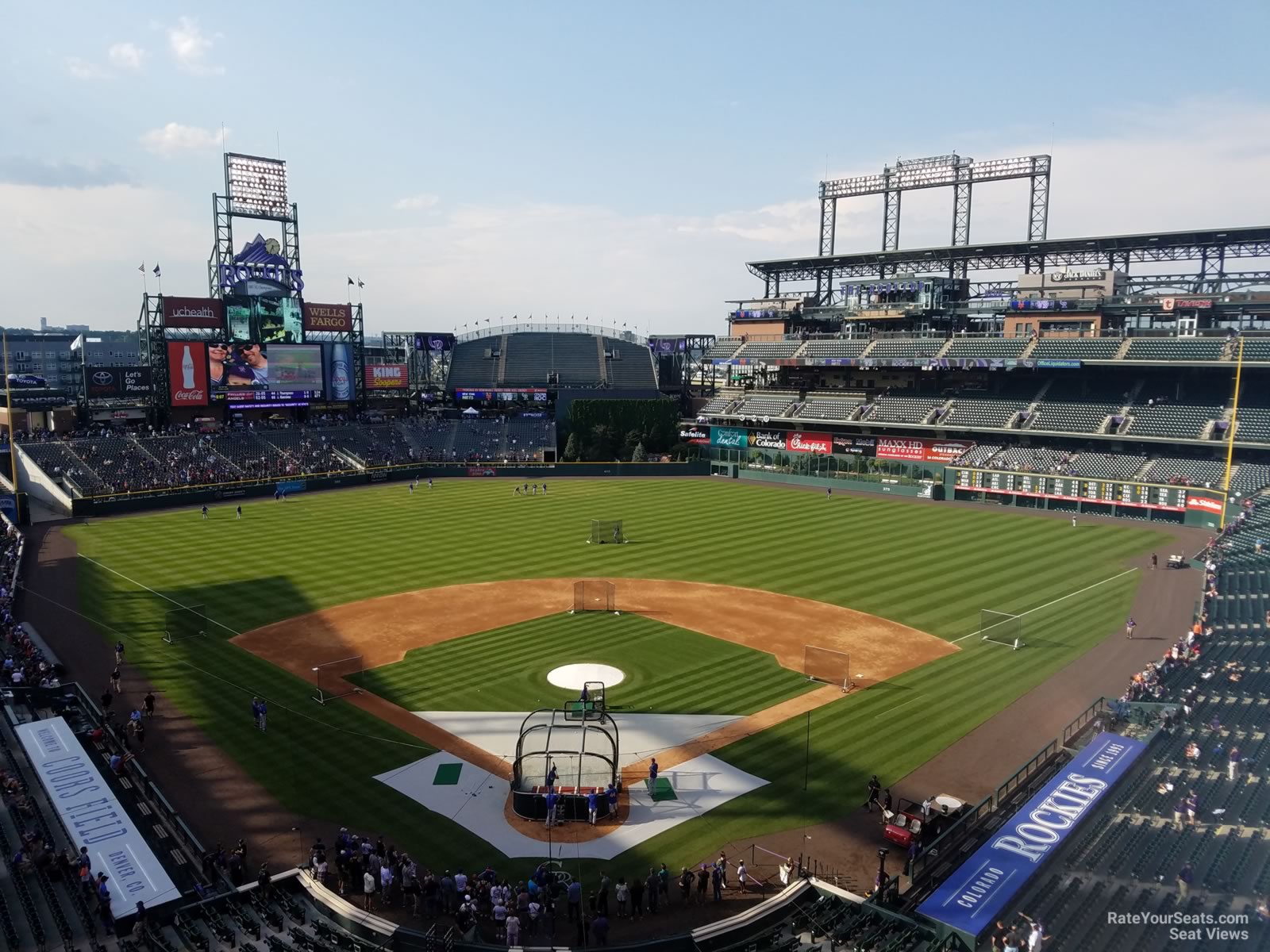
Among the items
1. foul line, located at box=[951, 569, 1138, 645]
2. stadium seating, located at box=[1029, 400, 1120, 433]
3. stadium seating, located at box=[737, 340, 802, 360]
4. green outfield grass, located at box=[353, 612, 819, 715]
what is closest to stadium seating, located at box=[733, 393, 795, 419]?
stadium seating, located at box=[737, 340, 802, 360]

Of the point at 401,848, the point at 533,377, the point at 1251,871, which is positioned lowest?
the point at 401,848

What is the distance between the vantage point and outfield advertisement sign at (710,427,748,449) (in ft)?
261

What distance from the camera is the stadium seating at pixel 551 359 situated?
9994 centimetres

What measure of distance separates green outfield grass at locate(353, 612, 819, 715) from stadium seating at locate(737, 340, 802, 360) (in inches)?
2183

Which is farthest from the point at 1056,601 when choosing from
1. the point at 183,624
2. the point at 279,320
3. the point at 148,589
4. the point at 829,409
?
the point at 279,320

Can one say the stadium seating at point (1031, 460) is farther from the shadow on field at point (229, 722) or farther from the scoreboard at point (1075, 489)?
the shadow on field at point (229, 722)

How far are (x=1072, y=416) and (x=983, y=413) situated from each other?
6.51m

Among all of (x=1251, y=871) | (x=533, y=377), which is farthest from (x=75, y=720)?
(x=533, y=377)

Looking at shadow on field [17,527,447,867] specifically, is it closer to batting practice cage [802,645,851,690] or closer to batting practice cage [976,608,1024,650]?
batting practice cage [802,645,851,690]

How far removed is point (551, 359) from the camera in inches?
4013

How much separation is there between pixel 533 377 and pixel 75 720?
7994 cm

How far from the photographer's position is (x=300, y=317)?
238 ft

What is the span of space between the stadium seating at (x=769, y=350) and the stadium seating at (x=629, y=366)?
17.7 metres

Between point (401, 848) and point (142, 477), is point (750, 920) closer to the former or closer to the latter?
point (401, 848)
